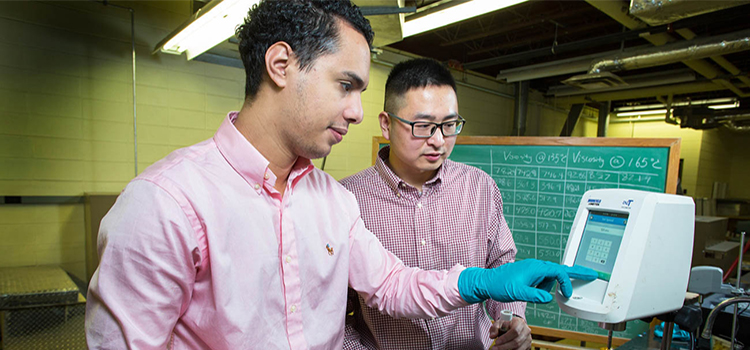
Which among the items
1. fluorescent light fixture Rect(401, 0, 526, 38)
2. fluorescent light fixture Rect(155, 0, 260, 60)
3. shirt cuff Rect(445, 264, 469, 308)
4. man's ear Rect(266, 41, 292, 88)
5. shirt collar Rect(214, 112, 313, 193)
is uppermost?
fluorescent light fixture Rect(401, 0, 526, 38)

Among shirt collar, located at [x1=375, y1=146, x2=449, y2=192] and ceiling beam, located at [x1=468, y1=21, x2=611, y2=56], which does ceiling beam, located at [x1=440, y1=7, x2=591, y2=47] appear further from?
shirt collar, located at [x1=375, y1=146, x2=449, y2=192]

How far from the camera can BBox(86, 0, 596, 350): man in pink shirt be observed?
63 cm

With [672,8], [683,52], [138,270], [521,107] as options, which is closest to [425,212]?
[138,270]

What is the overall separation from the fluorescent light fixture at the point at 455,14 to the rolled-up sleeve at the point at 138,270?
2.09 meters

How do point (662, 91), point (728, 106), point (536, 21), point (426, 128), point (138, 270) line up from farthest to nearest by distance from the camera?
point (728, 106)
point (662, 91)
point (536, 21)
point (426, 128)
point (138, 270)

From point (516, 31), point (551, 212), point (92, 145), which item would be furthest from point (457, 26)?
point (92, 145)

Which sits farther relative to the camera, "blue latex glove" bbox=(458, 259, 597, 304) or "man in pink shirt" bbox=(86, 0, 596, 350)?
"blue latex glove" bbox=(458, 259, 597, 304)

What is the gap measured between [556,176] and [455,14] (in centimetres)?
115

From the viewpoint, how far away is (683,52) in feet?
11.8

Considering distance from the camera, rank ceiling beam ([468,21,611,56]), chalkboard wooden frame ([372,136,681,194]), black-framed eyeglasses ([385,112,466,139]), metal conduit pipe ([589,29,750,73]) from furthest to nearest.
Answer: ceiling beam ([468,21,611,56])
metal conduit pipe ([589,29,750,73])
chalkboard wooden frame ([372,136,681,194])
black-framed eyeglasses ([385,112,466,139])

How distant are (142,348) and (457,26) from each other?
4.48m

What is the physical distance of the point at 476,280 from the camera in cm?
94

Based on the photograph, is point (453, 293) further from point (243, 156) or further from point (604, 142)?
point (604, 142)

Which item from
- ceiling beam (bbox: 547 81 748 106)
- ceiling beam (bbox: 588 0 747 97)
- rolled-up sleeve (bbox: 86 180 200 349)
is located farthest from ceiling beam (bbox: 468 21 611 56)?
rolled-up sleeve (bbox: 86 180 200 349)
